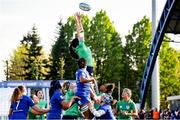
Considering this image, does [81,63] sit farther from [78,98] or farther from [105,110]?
[105,110]

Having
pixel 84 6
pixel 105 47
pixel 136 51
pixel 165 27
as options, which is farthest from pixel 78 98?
pixel 136 51

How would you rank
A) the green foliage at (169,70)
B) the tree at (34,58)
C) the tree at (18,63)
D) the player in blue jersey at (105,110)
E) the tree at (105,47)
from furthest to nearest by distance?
the tree at (18,63)
the tree at (34,58)
the tree at (105,47)
the green foliage at (169,70)
the player in blue jersey at (105,110)

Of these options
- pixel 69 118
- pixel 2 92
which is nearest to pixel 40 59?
pixel 2 92

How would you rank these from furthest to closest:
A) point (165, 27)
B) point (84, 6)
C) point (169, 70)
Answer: point (169, 70) → point (165, 27) → point (84, 6)

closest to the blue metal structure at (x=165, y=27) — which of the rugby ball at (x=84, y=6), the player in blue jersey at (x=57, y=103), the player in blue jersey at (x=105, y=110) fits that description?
the rugby ball at (x=84, y=6)

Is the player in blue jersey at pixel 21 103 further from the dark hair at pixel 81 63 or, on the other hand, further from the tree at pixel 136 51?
the tree at pixel 136 51

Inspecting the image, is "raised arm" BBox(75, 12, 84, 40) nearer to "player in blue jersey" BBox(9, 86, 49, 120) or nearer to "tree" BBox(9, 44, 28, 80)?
"player in blue jersey" BBox(9, 86, 49, 120)

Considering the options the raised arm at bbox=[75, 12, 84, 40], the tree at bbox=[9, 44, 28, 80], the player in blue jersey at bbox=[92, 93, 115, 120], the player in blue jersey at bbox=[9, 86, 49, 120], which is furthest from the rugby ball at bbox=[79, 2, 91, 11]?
the tree at bbox=[9, 44, 28, 80]

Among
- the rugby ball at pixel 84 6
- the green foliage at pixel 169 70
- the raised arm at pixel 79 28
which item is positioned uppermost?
the rugby ball at pixel 84 6

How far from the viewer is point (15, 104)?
12.7 meters

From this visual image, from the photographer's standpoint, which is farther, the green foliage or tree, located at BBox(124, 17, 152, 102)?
tree, located at BBox(124, 17, 152, 102)

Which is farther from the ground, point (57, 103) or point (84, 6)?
point (84, 6)

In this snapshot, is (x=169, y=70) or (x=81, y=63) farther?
(x=169, y=70)

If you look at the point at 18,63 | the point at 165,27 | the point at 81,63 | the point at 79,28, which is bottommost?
the point at 18,63
